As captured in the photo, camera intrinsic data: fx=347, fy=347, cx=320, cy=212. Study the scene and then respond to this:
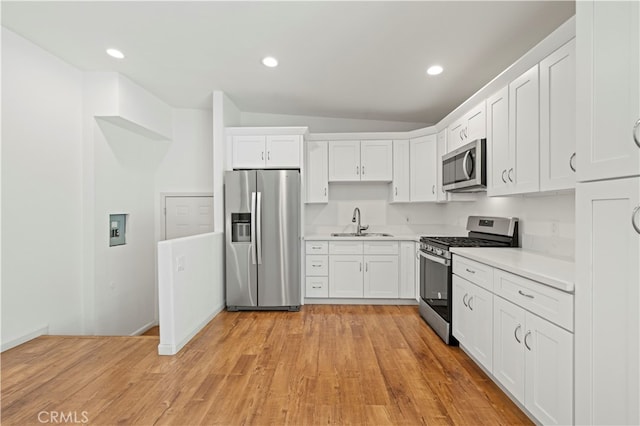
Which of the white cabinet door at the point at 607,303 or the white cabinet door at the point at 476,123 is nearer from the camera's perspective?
the white cabinet door at the point at 607,303

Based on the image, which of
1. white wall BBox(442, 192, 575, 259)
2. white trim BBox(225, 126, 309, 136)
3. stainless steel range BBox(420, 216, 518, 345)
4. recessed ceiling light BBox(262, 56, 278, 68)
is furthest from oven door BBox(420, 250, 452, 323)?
recessed ceiling light BBox(262, 56, 278, 68)

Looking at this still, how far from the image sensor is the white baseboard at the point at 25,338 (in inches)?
116

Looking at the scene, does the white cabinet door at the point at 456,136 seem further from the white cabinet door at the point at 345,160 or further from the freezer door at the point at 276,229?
the freezer door at the point at 276,229

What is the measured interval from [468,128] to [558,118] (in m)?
1.40

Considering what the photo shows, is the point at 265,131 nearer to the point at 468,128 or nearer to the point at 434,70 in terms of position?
the point at 434,70

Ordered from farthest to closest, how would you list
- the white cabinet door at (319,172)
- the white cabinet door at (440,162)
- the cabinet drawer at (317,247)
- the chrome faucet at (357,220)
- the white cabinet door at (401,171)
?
the chrome faucet at (357,220), the white cabinet door at (319,172), the white cabinet door at (401,171), the cabinet drawer at (317,247), the white cabinet door at (440,162)

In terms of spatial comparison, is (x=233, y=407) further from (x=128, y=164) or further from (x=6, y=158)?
(x=128, y=164)

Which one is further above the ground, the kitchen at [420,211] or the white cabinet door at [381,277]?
the kitchen at [420,211]

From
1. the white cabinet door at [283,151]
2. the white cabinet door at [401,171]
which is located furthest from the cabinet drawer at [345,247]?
the white cabinet door at [283,151]

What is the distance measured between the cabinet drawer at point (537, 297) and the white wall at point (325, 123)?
3.44m

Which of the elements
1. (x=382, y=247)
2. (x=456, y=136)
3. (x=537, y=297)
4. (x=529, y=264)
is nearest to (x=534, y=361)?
(x=537, y=297)

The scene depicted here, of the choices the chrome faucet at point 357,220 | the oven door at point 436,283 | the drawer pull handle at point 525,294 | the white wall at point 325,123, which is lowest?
the oven door at point 436,283

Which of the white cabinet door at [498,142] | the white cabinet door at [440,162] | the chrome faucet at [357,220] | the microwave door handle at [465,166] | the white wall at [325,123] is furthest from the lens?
the white wall at [325,123]

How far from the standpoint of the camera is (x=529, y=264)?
2207 mm
